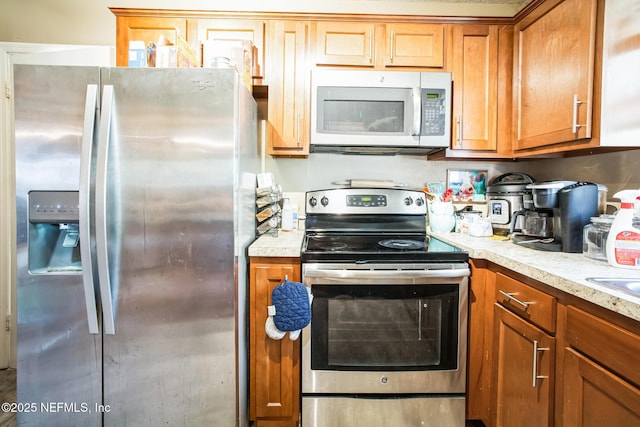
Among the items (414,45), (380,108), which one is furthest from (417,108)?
(414,45)

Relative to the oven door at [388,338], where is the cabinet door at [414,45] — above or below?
above

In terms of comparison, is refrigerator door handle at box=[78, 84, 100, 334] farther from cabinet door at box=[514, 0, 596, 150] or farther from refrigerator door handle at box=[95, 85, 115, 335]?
cabinet door at box=[514, 0, 596, 150]

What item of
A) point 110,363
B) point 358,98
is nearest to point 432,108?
point 358,98

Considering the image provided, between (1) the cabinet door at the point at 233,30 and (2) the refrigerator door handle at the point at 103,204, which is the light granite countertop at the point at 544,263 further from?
(1) the cabinet door at the point at 233,30

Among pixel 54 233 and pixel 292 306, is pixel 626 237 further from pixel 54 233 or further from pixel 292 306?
pixel 54 233

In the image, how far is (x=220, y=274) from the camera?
4.00 feet

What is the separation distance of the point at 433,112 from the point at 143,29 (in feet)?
5.55

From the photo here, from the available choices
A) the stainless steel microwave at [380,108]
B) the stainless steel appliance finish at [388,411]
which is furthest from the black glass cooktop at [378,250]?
the stainless steel appliance finish at [388,411]

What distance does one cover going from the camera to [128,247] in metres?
1.18

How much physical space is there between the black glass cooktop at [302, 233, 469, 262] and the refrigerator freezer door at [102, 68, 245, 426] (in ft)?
1.42

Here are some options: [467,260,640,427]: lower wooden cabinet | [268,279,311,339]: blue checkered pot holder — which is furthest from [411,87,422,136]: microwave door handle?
[268,279,311,339]: blue checkered pot holder

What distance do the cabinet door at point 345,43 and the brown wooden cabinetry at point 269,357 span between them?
117 cm

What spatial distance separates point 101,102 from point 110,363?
3.35 feet

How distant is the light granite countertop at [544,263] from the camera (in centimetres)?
81
